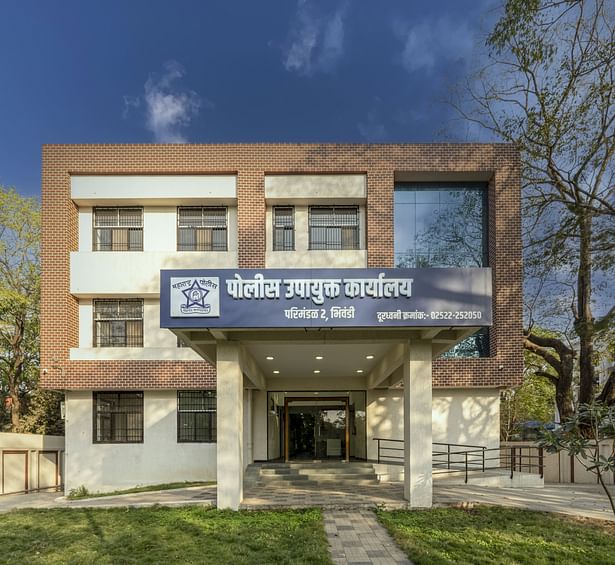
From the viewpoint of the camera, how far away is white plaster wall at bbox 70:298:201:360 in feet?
58.5

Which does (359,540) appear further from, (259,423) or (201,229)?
(201,229)

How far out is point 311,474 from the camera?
15781mm

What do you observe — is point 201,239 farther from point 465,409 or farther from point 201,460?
point 465,409

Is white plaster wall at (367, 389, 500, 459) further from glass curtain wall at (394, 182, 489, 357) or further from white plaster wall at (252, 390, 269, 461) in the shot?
white plaster wall at (252, 390, 269, 461)

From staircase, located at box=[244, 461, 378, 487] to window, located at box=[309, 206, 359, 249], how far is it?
7.18 m

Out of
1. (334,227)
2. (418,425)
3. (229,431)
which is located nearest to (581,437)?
(418,425)

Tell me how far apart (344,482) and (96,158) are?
1292 centimetres

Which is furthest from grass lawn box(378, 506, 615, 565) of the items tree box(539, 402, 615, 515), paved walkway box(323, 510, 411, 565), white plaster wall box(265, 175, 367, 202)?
white plaster wall box(265, 175, 367, 202)

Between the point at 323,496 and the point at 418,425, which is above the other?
the point at 418,425

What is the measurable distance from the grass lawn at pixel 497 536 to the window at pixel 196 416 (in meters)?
8.94

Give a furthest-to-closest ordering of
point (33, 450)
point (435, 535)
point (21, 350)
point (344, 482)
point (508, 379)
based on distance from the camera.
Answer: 1. point (21, 350)
2. point (33, 450)
3. point (508, 379)
4. point (344, 482)
5. point (435, 535)

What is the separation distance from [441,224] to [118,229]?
11.2 m

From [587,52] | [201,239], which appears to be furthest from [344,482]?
[587,52]

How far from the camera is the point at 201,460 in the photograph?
17828 millimetres
